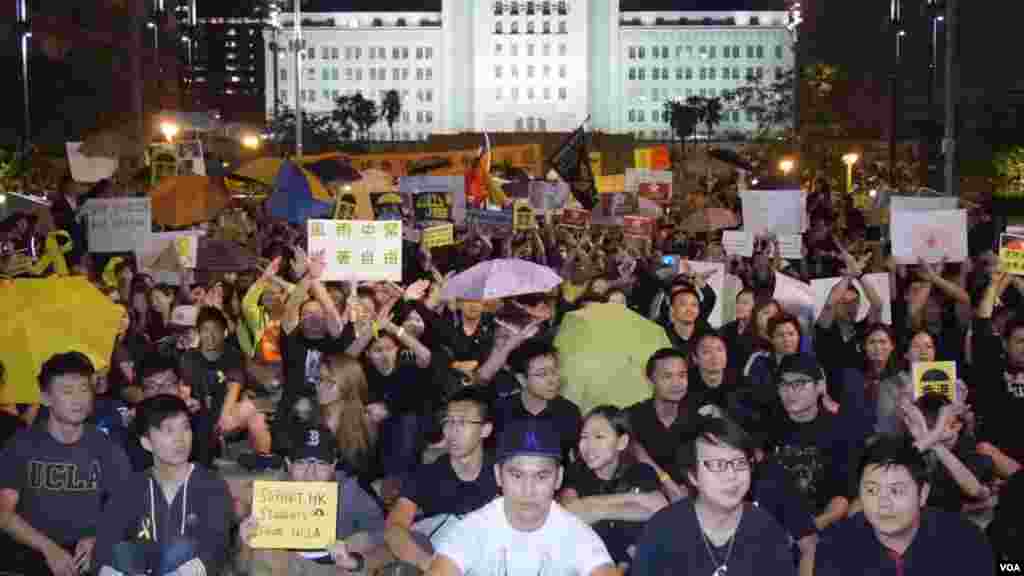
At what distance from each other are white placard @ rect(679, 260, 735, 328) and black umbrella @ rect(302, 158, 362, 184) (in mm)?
4504

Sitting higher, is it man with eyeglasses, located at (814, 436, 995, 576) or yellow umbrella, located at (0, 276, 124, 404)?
yellow umbrella, located at (0, 276, 124, 404)

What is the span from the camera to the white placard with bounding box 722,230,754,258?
12.0 meters

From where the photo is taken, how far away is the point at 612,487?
16.9 feet

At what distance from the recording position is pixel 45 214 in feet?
41.7

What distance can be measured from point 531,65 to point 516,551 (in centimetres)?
10547

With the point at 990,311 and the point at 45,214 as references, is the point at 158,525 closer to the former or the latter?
the point at 990,311

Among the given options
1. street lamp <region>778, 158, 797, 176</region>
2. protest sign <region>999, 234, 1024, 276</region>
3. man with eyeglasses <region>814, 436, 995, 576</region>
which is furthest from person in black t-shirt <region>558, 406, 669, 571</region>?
street lamp <region>778, 158, 797, 176</region>

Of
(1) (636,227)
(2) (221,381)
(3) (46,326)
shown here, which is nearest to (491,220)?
(1) (636,227)

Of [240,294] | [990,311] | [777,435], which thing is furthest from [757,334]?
[240,294]

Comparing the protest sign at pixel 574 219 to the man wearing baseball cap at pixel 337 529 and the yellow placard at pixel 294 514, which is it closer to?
the man wearing baseball cap at pixel 337 529

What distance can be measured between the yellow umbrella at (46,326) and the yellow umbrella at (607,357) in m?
2.06

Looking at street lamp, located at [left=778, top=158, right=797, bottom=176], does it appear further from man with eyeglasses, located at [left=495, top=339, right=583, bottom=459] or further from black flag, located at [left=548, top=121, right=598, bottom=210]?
man with eyeglasses, located at [left=495, top=339, right=583, bottom=459]

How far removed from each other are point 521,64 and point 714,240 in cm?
9296

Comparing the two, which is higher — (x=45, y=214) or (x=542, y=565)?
(x=45, y=214)
